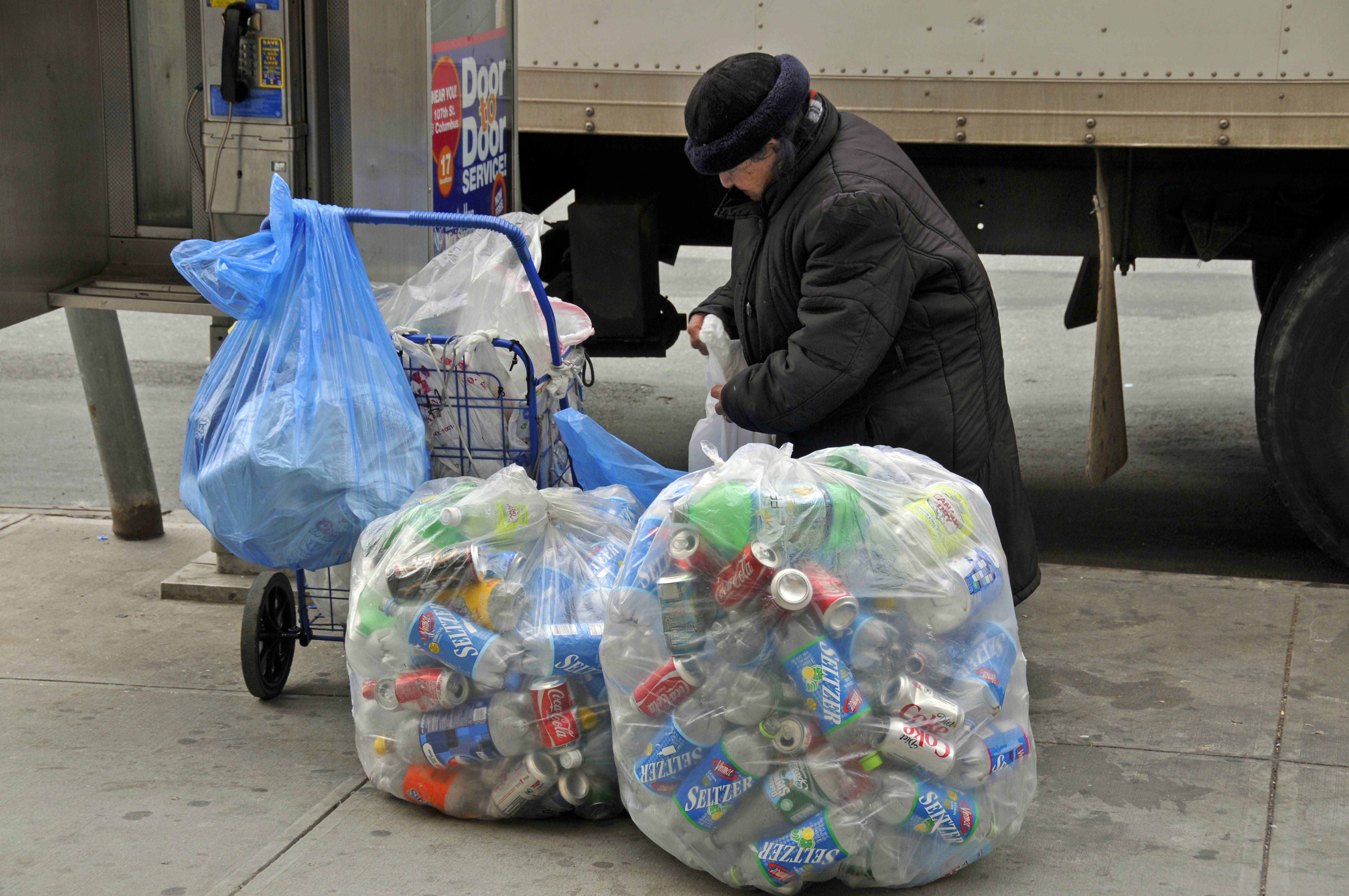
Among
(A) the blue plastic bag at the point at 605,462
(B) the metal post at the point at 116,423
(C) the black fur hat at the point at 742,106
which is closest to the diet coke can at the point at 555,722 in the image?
(A) the blue plastic bag at the point at 605,462

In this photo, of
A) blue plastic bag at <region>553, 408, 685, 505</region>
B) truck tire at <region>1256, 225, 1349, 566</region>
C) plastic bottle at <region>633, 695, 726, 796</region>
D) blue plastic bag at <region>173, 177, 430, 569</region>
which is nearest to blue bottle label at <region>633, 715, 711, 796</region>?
plastic bottle at <region>633, 695, 726, 796</region>

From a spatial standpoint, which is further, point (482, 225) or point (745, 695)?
point (482, 225)

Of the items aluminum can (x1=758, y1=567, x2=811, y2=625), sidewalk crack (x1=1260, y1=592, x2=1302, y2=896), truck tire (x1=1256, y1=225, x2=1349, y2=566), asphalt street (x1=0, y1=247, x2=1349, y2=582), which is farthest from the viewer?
asphalt street (x1=0, y1=247, x2=1349, y2=582)

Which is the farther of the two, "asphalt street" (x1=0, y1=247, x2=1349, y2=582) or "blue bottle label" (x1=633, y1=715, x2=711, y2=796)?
"asphalt street" (x1=0, y1=247, x2=1349, y2=582)

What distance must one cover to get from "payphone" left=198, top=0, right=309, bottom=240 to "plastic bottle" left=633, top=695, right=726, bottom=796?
203cm

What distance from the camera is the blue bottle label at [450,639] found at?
2.80 m

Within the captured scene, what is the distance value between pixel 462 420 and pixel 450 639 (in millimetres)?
685

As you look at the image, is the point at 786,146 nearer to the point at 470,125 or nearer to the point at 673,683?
the point at 673,683

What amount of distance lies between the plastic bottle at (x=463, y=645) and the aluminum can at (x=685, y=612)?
15.3 inches

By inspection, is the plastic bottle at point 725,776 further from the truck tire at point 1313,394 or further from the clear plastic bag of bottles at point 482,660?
the truck tire at point 1313,394

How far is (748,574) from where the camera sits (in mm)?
2551

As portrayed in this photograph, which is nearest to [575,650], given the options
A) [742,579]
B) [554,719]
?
[554,719]

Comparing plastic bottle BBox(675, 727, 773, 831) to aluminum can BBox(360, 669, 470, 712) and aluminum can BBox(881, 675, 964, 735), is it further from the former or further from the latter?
aluminum can BBox(360, 669, 470, 712)

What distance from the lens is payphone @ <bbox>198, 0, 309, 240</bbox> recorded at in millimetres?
3803
